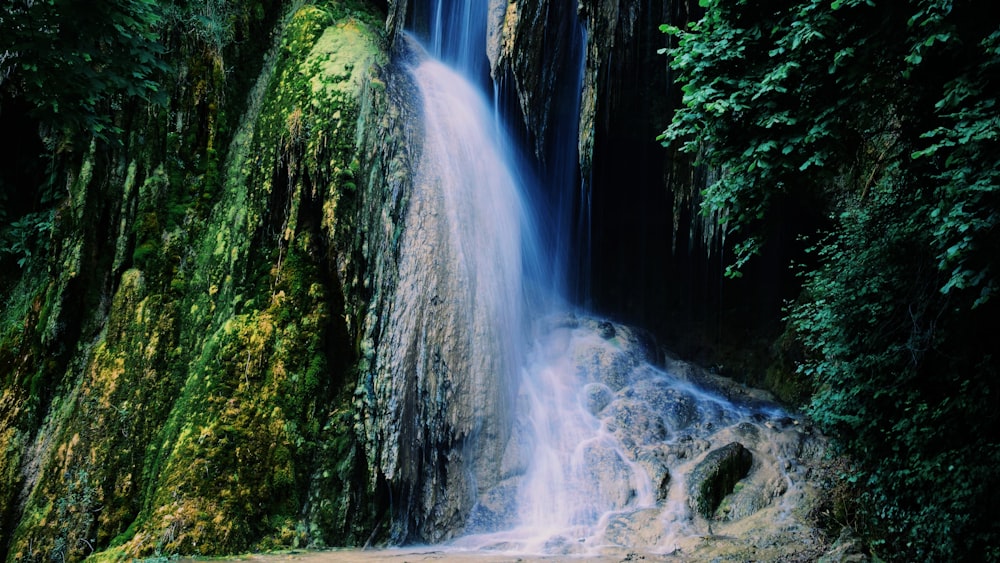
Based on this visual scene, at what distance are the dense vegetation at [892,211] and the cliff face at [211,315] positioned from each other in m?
5.12

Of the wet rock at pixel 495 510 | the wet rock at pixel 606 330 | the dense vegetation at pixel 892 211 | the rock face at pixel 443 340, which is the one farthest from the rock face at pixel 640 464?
the dense vegetation at pixel 892 211

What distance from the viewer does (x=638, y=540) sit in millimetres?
7902

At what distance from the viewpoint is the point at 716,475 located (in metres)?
8.64

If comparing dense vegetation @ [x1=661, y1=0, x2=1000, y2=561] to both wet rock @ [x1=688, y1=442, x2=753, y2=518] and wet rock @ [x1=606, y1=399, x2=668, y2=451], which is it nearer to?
wet rock @ [x1=688, y1=442, x2=753, y2=518]

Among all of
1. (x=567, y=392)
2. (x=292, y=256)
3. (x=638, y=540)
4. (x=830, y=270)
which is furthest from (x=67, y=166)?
(x=830, y=270)

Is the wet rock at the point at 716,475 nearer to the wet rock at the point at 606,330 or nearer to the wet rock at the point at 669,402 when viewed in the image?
the wet rock at the point at 669,402

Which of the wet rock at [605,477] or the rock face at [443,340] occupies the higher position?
the rock face at [443,340]

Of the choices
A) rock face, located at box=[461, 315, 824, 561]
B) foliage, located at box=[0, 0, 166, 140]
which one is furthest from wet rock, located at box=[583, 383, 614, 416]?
foliage, located at box=[0, 0, 166, 140]

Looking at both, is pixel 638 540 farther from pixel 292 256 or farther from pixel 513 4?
pixel 513 4

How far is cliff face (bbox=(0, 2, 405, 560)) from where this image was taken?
7.88 meters

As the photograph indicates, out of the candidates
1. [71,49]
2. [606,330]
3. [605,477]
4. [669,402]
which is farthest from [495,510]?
[71,49]

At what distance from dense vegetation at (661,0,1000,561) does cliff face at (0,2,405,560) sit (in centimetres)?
512

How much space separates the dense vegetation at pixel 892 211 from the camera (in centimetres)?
475

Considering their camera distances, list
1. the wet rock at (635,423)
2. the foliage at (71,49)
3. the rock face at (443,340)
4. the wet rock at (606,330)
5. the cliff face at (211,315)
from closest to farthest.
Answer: the foliage at (71,49)
the cliff face at (211,315)
the rock face at (443,340)
the wet rock at (635,423)
the wet rock at (606,330)
